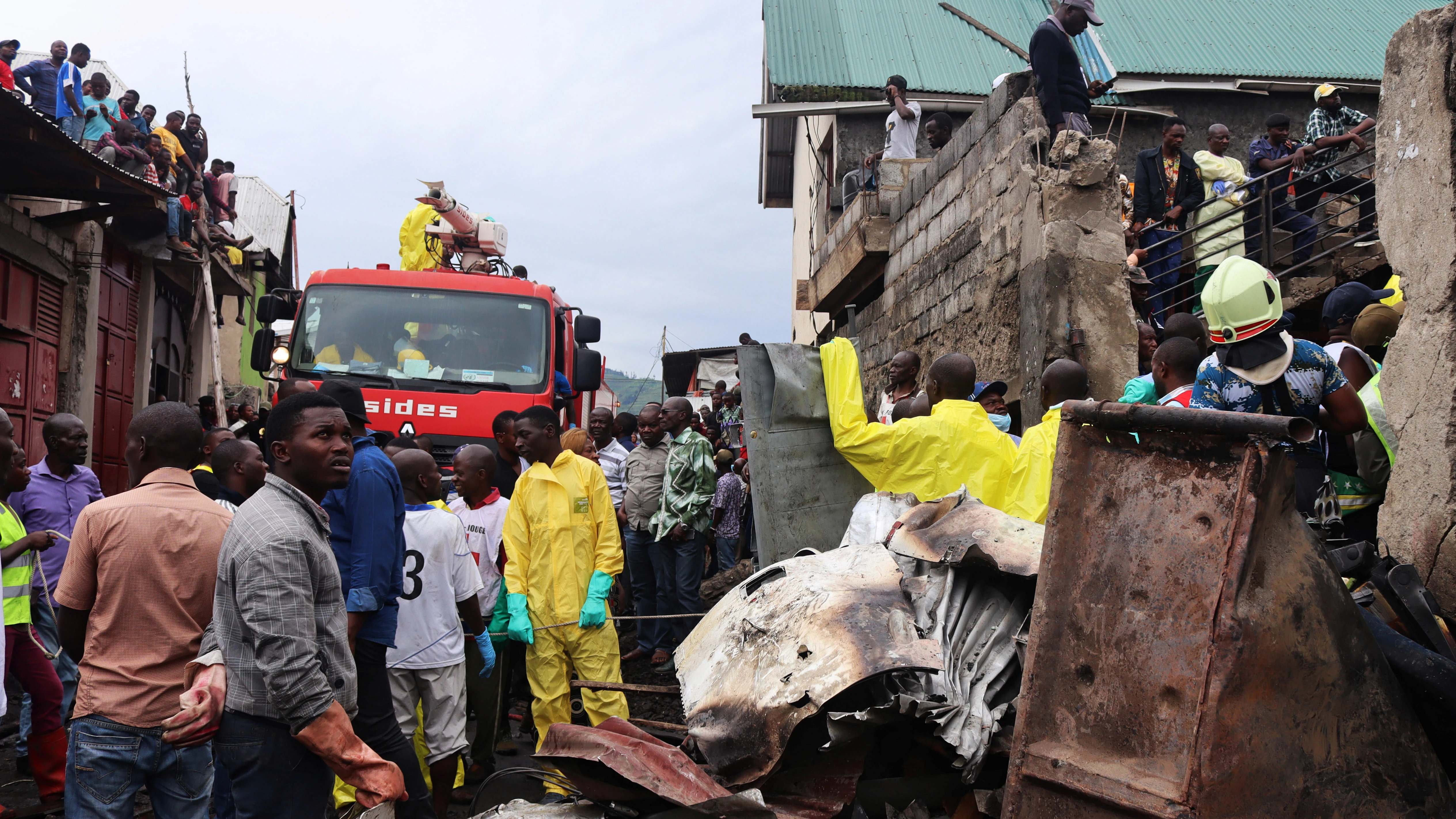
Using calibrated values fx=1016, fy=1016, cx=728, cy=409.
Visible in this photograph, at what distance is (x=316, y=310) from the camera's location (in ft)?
28.9

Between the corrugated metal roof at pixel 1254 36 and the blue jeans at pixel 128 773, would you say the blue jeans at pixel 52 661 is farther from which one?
the corrugated metal roof at pixel 1254 36

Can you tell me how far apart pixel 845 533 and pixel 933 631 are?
1.46m

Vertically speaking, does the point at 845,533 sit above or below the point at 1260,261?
below

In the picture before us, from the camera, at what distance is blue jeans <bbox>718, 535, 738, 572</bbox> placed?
8664mm

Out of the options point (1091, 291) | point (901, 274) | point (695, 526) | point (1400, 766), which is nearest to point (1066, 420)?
point (1400, 766)

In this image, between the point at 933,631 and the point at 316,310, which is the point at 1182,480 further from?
the point at 316,310

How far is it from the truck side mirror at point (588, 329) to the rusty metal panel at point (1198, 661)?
23.8 ft

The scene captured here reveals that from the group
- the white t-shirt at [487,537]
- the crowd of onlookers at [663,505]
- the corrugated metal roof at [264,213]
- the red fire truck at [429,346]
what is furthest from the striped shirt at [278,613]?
the corrugated metal roof at [264,213]

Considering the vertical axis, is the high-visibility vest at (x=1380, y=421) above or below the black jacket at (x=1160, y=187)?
below

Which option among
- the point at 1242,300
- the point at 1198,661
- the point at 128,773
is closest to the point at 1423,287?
the point at 1242,300

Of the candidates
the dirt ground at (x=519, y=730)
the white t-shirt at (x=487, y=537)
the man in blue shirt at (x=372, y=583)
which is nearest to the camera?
the man in blue shirt at (x=372, y=583)

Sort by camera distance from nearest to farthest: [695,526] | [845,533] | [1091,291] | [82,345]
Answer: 1. [845,533]
2. [1091,291]
3. [695,526]
4. [82,345]

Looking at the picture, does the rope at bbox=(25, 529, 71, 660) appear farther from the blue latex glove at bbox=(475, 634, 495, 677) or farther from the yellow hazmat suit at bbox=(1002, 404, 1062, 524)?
the yellow hazmat suit at bbox=(1002, 404, 1062, 524)

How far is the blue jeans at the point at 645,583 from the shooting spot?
301 inches
